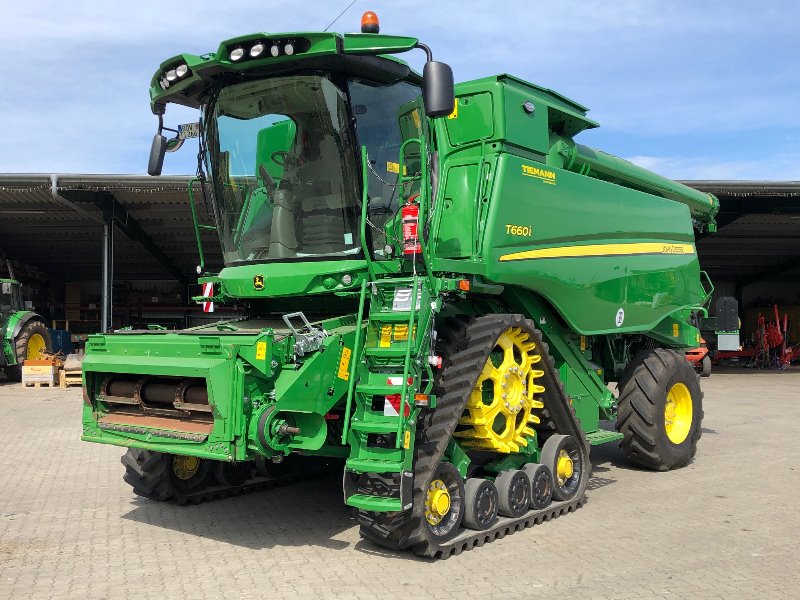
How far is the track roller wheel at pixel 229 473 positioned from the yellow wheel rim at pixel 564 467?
9.25 feet

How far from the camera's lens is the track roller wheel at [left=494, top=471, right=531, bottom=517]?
18.7ft

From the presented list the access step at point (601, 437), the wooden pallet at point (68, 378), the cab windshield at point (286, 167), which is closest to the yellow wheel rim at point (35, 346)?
the wooden pallet at point (68, 378)

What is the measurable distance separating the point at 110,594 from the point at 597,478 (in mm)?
4946

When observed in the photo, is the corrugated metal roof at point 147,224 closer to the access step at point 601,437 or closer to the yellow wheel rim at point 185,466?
the yellow wheel rim at point 185,466

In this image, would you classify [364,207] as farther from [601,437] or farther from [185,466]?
[601,437]

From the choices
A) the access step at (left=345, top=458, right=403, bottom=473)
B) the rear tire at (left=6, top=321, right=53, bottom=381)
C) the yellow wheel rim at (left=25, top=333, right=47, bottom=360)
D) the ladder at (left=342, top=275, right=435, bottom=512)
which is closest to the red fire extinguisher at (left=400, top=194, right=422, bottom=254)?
the ladder at (left=342, top=275, right=435, bottom=512)

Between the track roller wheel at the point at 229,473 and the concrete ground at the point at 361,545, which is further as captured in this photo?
the track roller wheel at the point at 229,473

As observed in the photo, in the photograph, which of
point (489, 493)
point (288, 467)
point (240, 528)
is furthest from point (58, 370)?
point (489, 493)

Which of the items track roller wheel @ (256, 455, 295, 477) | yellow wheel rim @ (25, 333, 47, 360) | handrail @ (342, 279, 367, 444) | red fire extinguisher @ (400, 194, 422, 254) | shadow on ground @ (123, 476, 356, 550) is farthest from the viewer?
yellow wheel rim @ (25, 333, 47, 360)

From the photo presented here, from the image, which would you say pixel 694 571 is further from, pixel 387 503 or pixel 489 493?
pixel 387 503

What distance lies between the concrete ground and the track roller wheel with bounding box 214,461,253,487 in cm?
24

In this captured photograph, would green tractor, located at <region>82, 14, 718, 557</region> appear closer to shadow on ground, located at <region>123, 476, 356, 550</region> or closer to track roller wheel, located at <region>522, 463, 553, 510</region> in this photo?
track roller wheel, located at <region>522, 463, 553, 510</region>

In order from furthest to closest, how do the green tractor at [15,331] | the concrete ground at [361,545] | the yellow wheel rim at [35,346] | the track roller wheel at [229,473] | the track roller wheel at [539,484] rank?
the yellow wheel rim at [35,346], the green tractor at [15,331], the track roller wheel at [229,473], the track roller wheel at [539,484], the concrete ground at [361,545]

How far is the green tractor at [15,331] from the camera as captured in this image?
1850cm
